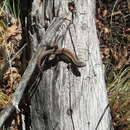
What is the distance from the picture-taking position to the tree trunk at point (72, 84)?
3.29 meters

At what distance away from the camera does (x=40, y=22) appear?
3521 millimetres

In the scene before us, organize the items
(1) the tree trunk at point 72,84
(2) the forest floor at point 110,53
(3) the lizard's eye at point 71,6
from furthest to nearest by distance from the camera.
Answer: (2) the forest floor at point 110,53, (3) the lizard's eye at point 71,6, (1) the tree trunk at point 72,84

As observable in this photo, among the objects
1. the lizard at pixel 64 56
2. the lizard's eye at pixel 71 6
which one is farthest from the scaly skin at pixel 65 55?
the lizard's eye at pixel 71 6

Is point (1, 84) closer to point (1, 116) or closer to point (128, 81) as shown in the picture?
point (1, 116)

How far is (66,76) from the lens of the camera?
3.32 metres

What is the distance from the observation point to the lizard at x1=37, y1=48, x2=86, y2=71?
3.30 m

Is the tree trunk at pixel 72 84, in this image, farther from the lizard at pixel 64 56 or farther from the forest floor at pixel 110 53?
the forest floor at pixel 110 53

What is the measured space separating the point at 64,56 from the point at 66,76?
0.62ft

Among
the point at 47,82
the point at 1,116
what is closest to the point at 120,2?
the point at 47,82

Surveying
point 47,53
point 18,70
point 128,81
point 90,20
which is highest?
point 90,20

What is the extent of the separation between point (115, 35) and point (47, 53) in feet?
4.95

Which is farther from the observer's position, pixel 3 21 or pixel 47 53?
pixel 3 21

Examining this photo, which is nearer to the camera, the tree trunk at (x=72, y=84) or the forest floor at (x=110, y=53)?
the tree trunk at (x=72, y=84)

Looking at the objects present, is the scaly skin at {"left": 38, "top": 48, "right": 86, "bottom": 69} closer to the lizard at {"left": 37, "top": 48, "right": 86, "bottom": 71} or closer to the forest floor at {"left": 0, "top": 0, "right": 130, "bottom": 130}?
the lizard at {"left": 37, "top": 48, "right": 86, "bottom": 71}
